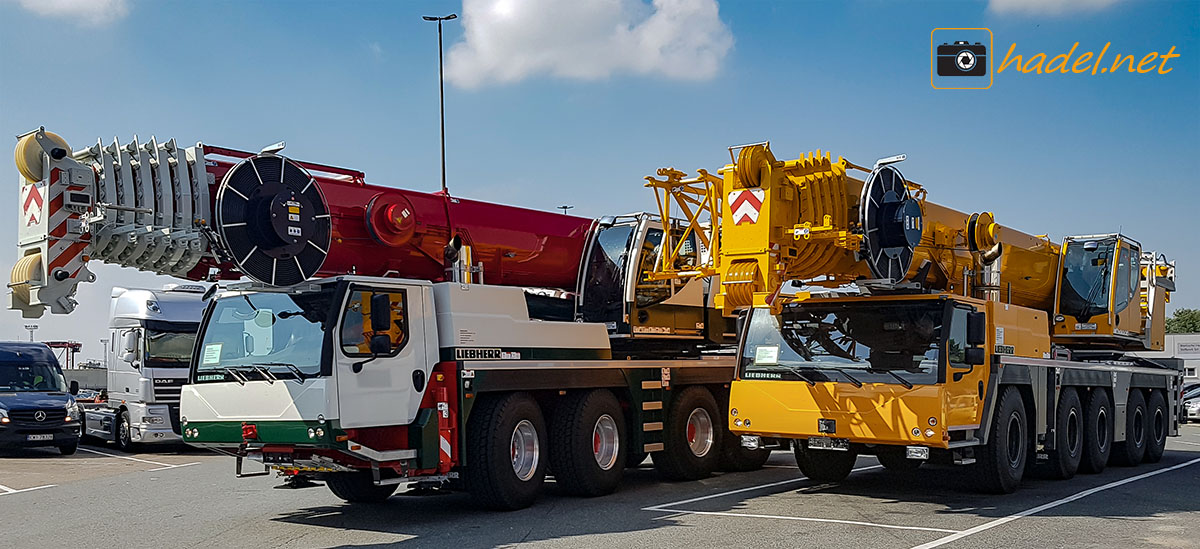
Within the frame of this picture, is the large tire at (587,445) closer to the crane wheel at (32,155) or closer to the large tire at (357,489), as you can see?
the large tire at (357,489)

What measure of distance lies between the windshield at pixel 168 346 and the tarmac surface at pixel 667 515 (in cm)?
511

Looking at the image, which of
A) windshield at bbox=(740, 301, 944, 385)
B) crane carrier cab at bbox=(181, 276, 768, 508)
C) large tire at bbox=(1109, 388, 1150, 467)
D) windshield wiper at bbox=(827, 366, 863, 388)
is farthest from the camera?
large tire at bbox=(1109, 388, 1150, 467)

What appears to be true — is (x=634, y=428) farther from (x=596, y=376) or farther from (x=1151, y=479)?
(x=1151, y=479)

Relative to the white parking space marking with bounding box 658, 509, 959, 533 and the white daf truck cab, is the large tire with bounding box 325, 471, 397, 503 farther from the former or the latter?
the white daf truck cab

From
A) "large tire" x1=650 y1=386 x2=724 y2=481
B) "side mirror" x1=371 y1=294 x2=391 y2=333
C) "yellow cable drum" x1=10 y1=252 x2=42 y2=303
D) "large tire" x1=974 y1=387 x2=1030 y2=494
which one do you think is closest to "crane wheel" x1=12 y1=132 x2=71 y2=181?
"yellow cable drum" x1=10 y1=252 x2=42 y2=303

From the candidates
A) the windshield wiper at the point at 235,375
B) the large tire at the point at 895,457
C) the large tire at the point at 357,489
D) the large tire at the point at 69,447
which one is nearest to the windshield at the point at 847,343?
the large tire at the point at 895,457

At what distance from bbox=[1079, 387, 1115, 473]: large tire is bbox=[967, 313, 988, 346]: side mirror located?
496 cm

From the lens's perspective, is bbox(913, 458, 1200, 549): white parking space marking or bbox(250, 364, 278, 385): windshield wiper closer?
bbox(913, 458, 1200, 549): white parking space marking

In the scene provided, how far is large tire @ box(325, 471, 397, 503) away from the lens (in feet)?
39.3

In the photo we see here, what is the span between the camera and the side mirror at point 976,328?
11.1 m

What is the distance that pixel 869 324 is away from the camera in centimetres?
1167

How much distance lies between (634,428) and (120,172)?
648 cm

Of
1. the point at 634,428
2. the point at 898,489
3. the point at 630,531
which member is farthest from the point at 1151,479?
the point at 630,531

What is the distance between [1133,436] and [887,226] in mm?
8367
